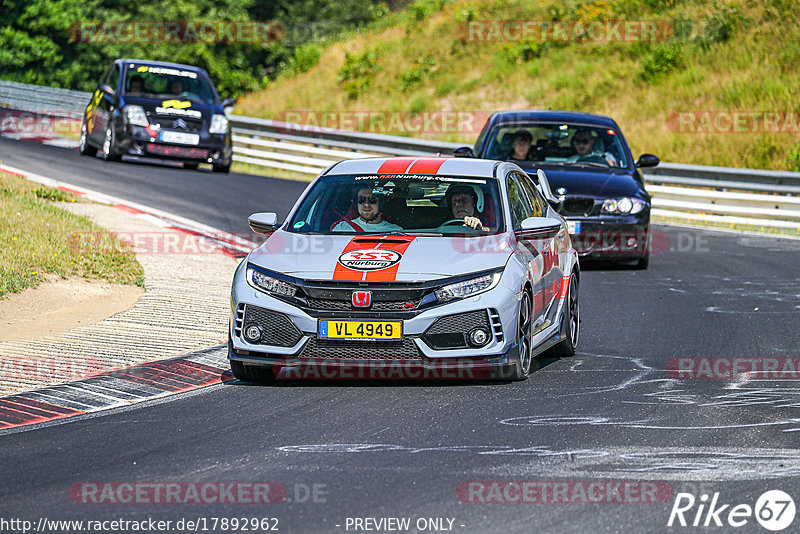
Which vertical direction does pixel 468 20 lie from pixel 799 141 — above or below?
above

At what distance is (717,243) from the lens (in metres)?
19.6

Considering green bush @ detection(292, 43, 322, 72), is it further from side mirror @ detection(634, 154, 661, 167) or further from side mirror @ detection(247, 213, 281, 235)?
side mirror @ detection(247, 213, 281, 235)

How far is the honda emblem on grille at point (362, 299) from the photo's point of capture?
8320mm

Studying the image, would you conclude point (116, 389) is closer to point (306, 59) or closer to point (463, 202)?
point (463, 202)

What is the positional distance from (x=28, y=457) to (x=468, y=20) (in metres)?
34.4

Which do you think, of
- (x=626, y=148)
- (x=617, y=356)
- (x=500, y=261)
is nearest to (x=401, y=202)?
(x=500, y=261)

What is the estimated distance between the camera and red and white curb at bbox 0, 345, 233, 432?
313 inches

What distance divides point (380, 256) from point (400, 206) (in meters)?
1.01

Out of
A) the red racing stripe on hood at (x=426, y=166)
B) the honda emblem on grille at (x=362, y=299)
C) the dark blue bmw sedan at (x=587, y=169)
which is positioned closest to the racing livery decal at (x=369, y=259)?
the honda emblem on grille at (x=362, y=299)

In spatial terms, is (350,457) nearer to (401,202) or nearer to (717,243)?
(401,202)

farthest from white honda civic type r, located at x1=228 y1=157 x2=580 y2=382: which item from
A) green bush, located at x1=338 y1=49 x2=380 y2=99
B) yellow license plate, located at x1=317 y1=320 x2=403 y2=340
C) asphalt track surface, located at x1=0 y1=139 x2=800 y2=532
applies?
green bush, located at x1=338 y1=49 x2=380 y2=99

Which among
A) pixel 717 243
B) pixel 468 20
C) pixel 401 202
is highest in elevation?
pixel 468 20

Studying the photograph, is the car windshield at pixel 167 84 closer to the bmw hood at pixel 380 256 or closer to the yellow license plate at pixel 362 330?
the bmw hood at pixel 380 256

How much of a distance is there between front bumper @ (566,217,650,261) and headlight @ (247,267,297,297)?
6895mm
